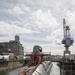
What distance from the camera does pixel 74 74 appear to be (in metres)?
88.6

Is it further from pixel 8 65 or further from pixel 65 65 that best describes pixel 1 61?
pixel 65 65

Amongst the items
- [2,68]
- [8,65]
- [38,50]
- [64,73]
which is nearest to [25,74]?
[38,50]

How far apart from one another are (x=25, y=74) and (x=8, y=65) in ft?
368

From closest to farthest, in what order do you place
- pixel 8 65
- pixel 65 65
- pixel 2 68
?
pixel 65 65, pixel 2 68, pixel 8 65

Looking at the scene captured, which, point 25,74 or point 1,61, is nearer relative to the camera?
point 25,74

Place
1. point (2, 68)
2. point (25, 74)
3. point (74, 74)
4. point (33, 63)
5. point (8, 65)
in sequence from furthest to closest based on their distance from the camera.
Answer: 1. point (8, 65)
2. point (2, 68)
3. point (74, 74)
4. point (33, 63)
5. point (25, 74)

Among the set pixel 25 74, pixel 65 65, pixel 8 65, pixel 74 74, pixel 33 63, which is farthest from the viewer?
pixel 8 65

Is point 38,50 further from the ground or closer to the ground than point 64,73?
further from the ground

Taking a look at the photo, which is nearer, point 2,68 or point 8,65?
point 2,68

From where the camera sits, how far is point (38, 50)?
89.2 m

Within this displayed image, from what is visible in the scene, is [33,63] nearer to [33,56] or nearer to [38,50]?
[33,56]

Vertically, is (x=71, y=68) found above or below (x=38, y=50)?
below

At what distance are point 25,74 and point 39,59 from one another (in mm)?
37908

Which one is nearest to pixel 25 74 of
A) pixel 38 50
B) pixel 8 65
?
pixel 38 50
